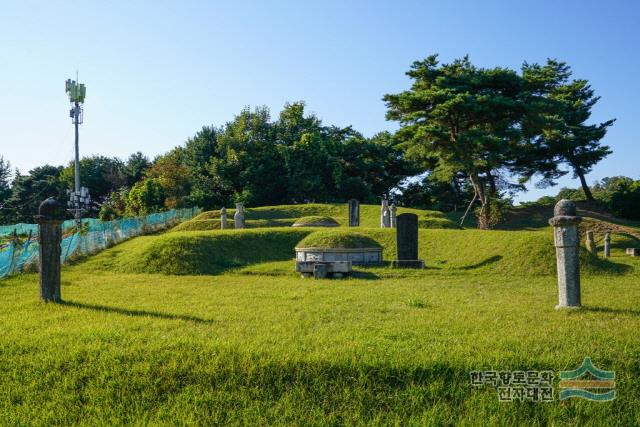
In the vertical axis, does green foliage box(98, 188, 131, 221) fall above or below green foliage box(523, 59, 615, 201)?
below

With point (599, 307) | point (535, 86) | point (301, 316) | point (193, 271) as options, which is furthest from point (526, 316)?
point (535, 86)

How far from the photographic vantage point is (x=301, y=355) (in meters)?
5.88

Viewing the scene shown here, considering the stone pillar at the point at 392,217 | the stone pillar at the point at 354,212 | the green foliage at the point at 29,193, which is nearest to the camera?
the stone pillar at the point at 392,217

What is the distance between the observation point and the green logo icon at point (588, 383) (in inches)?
213

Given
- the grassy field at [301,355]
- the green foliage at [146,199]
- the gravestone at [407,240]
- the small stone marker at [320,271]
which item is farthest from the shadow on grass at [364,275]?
the green foliage at [146,199]

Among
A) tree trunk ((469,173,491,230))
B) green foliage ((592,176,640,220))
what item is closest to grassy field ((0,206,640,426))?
tree trunk ((469,173,491,230))

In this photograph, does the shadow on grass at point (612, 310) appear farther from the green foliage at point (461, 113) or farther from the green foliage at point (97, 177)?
the green foliage at point (97, 177)

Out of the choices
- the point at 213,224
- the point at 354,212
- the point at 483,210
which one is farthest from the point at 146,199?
the point at 483,210

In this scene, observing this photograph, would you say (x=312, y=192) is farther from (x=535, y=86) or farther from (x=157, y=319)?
(x=157, y=319)

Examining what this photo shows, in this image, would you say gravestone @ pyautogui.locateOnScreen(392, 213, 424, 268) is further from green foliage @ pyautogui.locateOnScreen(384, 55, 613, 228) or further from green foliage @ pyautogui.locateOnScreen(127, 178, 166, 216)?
green foliage @ pyautogui.locateOnScreen(127, 178, 166, 216)

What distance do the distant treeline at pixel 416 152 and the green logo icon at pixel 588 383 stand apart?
25072mm

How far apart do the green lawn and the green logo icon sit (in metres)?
0.09

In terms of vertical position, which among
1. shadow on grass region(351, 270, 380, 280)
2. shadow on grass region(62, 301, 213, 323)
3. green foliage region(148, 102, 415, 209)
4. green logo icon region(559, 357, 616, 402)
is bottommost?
green logo icon region(559, 357, 616, 402)

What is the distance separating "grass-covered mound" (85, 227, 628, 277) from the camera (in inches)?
662
